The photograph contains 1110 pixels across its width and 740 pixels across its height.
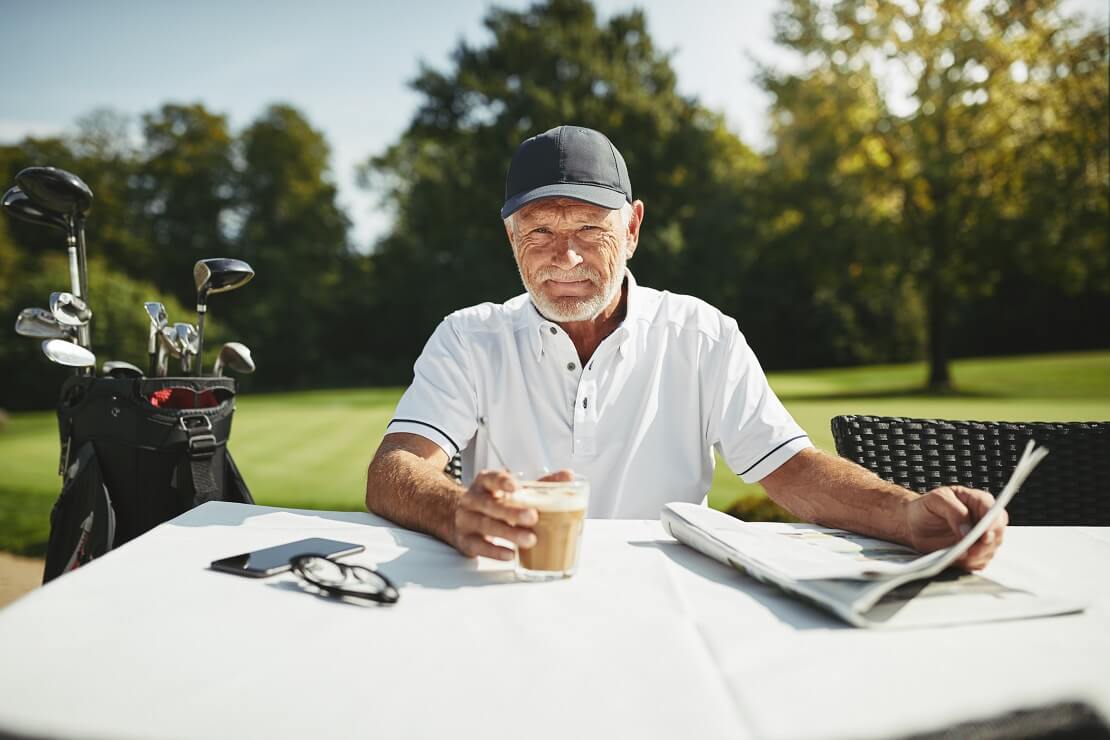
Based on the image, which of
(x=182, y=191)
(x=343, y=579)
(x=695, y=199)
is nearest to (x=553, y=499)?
(x=343, y=579)

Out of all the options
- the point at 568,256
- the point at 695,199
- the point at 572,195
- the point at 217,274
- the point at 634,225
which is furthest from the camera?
the point at 695,199

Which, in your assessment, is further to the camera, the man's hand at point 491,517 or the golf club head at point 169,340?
the golf club head at point 169,340

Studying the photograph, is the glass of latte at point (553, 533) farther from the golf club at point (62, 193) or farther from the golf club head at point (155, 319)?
the golf club at point (62, 193)

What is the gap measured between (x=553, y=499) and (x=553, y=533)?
5 cm

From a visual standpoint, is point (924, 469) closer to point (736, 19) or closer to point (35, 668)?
point (35, 668)

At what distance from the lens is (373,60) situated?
2052 cm

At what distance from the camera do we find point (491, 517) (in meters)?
1.13

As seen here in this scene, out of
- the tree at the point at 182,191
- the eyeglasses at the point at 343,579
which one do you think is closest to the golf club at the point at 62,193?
the eyeglasses at the point at 343,579

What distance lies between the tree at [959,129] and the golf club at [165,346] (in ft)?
47.1

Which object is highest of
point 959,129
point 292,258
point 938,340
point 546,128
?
point 546,128

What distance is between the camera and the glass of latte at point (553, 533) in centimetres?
108

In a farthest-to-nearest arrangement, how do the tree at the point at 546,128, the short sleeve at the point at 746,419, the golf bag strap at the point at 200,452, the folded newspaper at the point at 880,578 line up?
the tree at the point at 546,128 → the golf bag strap at the point at 200,452 → the short sleeve at the point at 746,419 → the folded newspaper at the point at 880,578

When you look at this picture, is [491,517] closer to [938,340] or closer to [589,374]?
[589,374]

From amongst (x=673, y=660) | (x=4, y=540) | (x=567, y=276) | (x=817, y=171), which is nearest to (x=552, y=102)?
(x=817, y=171)
